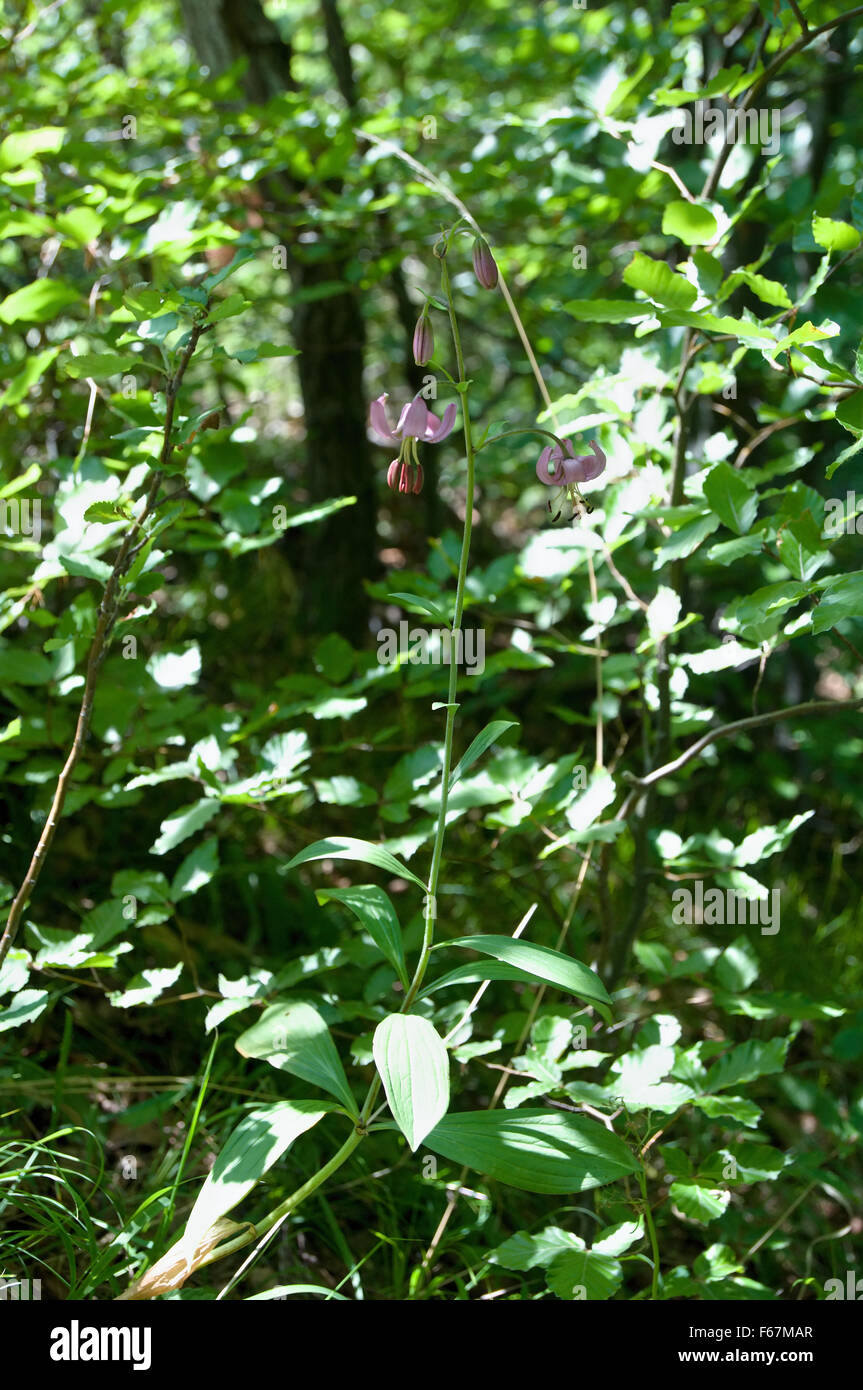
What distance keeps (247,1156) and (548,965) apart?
1.48ft

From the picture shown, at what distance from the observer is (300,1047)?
4.54 feet

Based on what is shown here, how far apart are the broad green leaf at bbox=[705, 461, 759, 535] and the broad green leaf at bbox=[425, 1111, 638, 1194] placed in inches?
33.5

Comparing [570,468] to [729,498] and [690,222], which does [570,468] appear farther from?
[690,222]

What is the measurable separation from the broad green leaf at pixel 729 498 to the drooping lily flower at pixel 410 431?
1.30ft

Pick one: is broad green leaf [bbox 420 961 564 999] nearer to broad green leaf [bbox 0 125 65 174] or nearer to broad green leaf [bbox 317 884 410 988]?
broad green leaf [bbox 317 884 410 988]

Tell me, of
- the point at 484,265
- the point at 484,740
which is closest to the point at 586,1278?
the point at 484,740

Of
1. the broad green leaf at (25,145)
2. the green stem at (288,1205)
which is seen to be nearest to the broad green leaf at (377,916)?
the green stem at (288,1205)

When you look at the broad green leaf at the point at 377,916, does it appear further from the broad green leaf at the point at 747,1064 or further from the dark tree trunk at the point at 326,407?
the dark tree trunk at the point at 326,407

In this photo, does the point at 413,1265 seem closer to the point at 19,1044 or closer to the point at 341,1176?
the point at 341,1176

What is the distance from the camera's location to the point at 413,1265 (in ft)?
5.49

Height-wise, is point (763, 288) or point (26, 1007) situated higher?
point (763, 288)

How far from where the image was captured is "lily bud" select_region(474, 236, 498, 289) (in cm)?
133

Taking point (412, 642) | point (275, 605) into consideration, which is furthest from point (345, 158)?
point (275, 605)

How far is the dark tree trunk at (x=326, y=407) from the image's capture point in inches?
122
